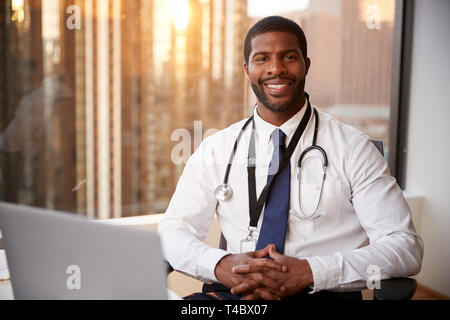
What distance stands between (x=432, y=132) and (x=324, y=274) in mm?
1739

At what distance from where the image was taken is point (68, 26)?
207 centimetres

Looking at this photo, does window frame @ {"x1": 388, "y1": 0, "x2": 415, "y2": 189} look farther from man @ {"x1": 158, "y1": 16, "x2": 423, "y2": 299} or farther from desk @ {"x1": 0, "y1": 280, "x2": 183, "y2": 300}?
desk @ {"x1": 0, "y1": 280, "x2": 183, "y2": 300}

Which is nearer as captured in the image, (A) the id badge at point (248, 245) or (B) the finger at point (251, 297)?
(B) the finger at point (251, 297)

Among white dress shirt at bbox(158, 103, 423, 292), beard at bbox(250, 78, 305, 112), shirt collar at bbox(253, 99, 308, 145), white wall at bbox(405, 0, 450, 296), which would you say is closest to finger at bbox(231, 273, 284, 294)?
white dress shirt at bbox(158, 103, 423, 292)

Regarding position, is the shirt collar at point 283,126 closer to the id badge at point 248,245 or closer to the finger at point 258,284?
the id badge at point 248,245

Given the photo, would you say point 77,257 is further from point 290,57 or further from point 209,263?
point 290,57

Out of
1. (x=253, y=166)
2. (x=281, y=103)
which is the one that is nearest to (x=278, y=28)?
(x=281, y=103)

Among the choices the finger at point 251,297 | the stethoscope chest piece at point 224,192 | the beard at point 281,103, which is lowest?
the finger at point 251,297

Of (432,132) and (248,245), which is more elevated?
(432,132)

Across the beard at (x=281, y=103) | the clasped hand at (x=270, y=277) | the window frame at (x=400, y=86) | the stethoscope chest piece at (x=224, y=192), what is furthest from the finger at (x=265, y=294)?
the window frame at (x=400, y=86)

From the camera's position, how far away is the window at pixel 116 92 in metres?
2.00

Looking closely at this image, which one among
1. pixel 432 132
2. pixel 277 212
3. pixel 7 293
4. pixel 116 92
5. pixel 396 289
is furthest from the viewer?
pixel 432 132

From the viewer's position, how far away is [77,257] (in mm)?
665
